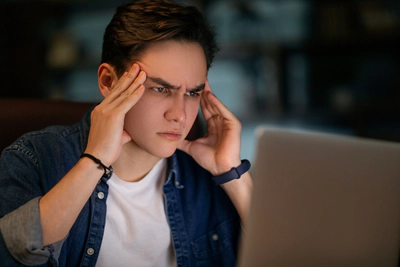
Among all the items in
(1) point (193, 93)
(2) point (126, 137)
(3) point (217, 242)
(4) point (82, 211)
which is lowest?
(3) point (217, 242)

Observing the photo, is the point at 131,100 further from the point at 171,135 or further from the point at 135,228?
the point at 135,228

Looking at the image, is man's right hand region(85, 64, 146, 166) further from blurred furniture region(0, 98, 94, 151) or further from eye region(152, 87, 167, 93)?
blurred furniture region(0, 98, 94, 151)

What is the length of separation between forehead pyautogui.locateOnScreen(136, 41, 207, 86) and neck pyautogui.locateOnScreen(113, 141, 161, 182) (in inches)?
10.0

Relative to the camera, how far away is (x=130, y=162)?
4.32 feet

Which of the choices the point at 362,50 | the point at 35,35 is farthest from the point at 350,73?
the point at 35,35

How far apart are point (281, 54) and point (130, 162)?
196cm

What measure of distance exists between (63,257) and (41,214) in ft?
0.71

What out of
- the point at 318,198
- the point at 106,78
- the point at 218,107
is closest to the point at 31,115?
the point at 106,78

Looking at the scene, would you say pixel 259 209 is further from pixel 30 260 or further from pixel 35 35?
pixel 35 35

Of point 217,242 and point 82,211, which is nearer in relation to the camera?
point 82,211

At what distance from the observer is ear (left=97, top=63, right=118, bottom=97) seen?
4.22ft

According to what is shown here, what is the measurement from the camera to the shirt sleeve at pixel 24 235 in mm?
919

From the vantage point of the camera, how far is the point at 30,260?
3.07ft

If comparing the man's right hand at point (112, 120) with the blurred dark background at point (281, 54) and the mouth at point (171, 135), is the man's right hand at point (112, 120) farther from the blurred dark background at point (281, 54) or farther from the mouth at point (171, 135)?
the blurred dark background at point (281, 54)
